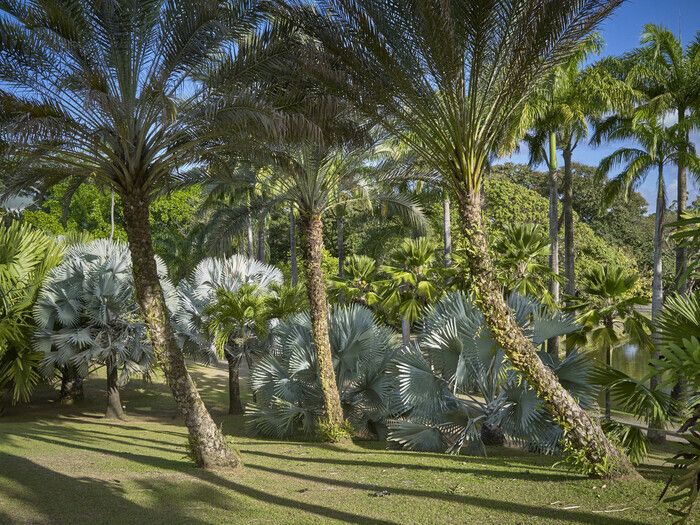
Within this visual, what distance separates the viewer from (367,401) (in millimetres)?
15039

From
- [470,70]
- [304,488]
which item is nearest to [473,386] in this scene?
[304,488]

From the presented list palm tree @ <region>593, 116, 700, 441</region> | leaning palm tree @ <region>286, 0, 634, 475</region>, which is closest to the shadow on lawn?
leaning palm tree @ <region>286, 0, 634, 475</region>

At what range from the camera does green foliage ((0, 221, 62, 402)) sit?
16.0 m

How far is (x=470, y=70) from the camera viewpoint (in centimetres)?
928

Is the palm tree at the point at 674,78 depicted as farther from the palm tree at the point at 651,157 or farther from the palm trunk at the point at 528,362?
the palm trunk at the point at 528,362

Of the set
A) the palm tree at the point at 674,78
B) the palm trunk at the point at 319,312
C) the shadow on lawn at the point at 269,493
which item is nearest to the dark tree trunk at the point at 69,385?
the palm trunk at the point at 319,312

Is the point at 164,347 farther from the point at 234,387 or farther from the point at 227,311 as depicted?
the point at 234,387

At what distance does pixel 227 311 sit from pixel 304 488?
10165mm

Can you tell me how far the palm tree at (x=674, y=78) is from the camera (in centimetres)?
1933

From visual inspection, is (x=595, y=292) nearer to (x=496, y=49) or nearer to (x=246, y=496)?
(x=496, y=49)

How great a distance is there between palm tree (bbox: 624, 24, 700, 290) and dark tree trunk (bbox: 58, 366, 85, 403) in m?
17.4

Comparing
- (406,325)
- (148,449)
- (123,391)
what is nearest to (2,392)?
(123,391)

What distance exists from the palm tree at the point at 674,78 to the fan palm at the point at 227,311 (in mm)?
11994

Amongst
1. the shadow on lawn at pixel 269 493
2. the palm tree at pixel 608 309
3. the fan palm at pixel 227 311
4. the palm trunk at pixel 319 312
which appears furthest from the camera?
the fan palm at pixel 227 311
